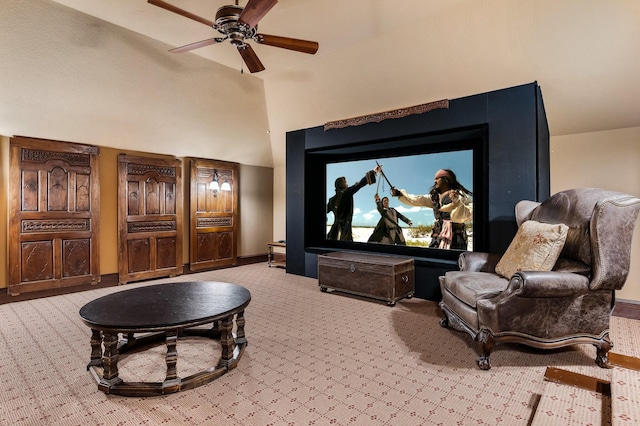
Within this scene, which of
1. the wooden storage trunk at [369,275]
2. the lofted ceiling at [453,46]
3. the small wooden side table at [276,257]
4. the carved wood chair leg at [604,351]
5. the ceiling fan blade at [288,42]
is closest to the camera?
the carved wood chair leg at [604,351]

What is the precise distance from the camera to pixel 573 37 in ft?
10.7

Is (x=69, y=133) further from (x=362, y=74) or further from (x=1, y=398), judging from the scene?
(x=362, y=74)

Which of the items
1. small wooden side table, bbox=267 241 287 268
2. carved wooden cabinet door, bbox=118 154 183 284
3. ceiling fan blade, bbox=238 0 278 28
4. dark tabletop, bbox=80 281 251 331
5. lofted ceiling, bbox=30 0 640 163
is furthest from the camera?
small wooden side table, bbox=267 241 287 268

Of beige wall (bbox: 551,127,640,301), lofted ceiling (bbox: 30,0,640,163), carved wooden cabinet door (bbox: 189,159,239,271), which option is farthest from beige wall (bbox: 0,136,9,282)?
beige wall (bbox: 551,127,640,301)

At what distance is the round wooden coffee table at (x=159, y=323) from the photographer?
2.13 metres

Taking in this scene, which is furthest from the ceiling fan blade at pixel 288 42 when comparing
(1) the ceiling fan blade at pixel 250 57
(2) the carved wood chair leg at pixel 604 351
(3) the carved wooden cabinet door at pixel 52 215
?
(3) the carved wooden cabinet door at pixel 52 215

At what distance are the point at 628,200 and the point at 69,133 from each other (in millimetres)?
6457

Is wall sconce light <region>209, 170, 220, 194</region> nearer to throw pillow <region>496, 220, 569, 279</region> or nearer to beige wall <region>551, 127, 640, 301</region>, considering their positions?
throw pillow <region>496, 220, 569, 279</region>

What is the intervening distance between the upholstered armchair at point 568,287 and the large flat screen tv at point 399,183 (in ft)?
4.35

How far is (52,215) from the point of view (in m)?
4.74

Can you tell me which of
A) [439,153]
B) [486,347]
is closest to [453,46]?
[439,153]

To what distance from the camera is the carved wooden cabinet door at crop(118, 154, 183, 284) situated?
17.9 ft

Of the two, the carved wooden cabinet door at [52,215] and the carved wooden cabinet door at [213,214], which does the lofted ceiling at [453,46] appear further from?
the carved wooden cabinet door at [213,214]

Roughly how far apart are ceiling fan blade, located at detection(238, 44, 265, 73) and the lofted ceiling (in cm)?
56
